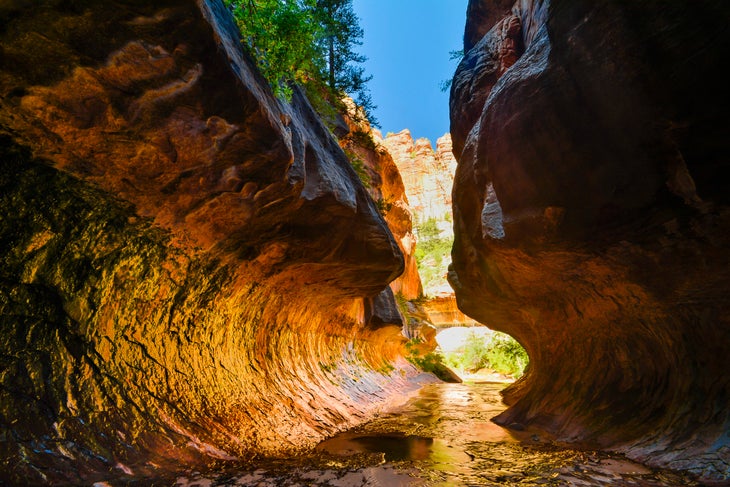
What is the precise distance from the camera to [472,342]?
3616 cm

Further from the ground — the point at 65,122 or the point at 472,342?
the point at 65,122

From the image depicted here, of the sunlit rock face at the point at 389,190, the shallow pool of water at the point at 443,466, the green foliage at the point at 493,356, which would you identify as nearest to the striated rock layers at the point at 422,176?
the green foliage at the point at 493,356

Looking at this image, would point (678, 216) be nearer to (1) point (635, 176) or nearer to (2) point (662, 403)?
(1) point (635, 176)

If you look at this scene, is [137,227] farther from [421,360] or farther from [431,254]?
[431,254]

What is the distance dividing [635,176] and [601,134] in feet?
2.47

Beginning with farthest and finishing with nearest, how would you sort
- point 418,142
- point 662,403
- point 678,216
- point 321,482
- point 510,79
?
point 418,142 < point 510,79 < point 662,403 < point 678,216 < point 321,482

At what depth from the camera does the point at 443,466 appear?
4.50 meters

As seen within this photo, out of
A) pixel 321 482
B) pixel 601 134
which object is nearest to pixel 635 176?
pixel 601 134

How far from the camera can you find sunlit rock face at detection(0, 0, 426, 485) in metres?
2.97

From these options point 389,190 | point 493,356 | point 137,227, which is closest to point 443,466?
point 137,227

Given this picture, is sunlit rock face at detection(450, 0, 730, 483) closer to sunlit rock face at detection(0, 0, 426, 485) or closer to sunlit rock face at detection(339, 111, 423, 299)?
sunlit rock face at detection(0, 0, 426, 485)

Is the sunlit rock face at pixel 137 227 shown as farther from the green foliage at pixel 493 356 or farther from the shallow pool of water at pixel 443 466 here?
the green foliage at pixel 493 356

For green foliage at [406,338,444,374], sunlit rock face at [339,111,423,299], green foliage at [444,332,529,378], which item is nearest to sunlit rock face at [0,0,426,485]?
sunlit rock face at [339,111,423,299]

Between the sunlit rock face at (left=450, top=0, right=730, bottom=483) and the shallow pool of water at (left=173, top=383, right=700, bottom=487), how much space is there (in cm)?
70
